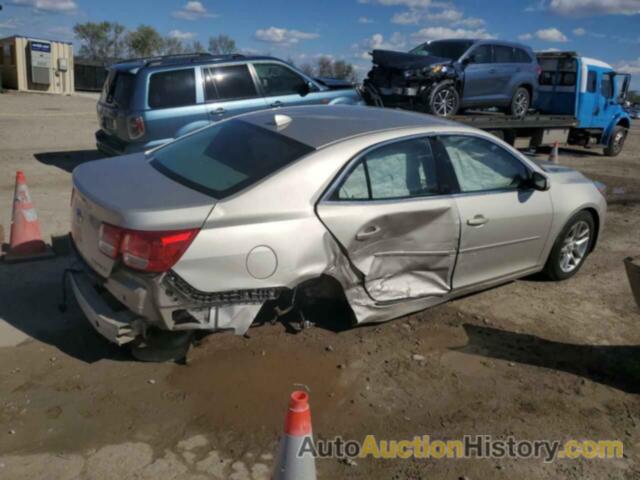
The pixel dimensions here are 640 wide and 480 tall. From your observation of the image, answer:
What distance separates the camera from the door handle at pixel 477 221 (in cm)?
429

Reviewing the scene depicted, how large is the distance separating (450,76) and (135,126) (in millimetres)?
5775

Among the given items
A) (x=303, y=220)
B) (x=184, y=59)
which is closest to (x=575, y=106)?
(x=184, y=59)

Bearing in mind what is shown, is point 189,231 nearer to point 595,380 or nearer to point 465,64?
point 595,380

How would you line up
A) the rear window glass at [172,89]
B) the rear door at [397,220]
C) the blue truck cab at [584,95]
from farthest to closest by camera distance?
the blue truck cab at [584,95], the rear window glass at [172,89], the rear door at [397,220]

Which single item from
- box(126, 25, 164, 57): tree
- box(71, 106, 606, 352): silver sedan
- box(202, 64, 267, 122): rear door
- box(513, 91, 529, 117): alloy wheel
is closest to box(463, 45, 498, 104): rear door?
box(513, 91, 529, 117): alloy wheel

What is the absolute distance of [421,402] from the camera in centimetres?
352

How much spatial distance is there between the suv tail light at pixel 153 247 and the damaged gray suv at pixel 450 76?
7.86 meters

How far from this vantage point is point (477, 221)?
4.33 metres

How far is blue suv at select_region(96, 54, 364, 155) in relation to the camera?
8.12 metres

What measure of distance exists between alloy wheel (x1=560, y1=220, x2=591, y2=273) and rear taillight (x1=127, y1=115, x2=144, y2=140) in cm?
570

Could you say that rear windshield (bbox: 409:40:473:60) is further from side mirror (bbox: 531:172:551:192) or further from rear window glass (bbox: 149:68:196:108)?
side mirror (bbox: 531:172:551:192)

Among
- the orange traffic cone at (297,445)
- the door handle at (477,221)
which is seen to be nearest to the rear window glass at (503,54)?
the door handle at (477,221)

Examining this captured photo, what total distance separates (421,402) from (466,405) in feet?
0.91

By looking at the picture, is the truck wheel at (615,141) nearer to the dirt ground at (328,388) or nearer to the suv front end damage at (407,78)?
the suv front end damage at (407,78)
